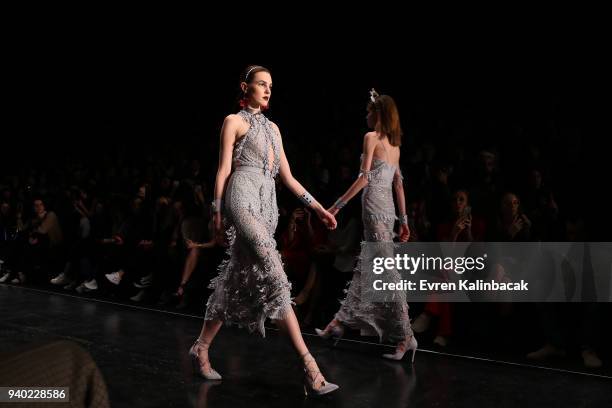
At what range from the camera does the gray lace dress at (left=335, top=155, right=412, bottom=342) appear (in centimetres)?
397

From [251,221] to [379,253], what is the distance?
1063 millimetres

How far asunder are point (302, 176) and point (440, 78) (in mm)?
2383

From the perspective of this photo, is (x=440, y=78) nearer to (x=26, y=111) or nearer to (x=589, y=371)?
(x=589, y=371)

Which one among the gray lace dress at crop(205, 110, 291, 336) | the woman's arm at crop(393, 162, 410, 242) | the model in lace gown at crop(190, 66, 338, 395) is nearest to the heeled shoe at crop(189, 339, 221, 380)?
the model in lace gown at crop(190, 66, 338, 395)

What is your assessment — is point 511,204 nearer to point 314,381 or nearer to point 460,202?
point 460,202

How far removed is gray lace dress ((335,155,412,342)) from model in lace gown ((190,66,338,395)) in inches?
31.5

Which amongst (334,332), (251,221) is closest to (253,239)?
(251,221)

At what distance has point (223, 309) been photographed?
3375 mm

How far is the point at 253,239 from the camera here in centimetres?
325

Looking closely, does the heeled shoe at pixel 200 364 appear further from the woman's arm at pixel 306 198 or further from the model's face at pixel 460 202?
the model's face at pixel 460 202

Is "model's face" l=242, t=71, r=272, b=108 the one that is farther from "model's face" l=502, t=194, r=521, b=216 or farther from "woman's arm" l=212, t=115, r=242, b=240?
"model's face" l=502, t=194, r=521, b=216

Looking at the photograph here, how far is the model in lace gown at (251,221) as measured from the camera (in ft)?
10.7

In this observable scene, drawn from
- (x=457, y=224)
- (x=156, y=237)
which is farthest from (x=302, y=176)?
(x=457, y=224)

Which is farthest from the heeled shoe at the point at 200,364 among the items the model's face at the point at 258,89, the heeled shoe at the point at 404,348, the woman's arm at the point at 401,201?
the woman's arm at the point at 401,201
